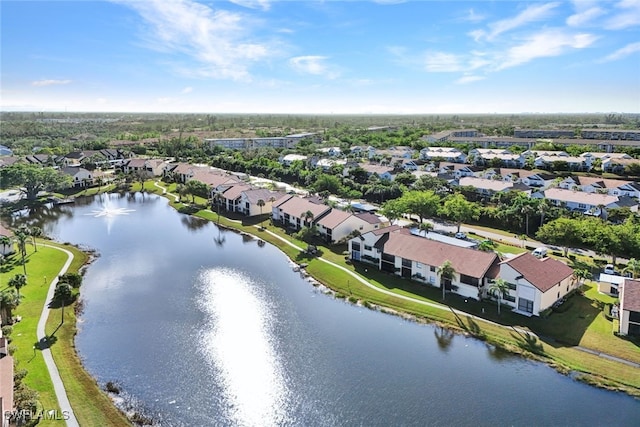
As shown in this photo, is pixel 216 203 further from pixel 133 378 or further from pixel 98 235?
pixel 133 378

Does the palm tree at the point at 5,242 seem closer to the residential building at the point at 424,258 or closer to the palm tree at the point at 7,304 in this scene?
the palm tree at the point at 7,304

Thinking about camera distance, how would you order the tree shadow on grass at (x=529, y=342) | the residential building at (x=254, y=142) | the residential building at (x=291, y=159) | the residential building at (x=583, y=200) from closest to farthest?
the tree shadow on grass at (x=529, y=342)
the residential building at (x=583, y=200)
the residential building at (x=291, y=159)
the residential building at (x=254, y=142)

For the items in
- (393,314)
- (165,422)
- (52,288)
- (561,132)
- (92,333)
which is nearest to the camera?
(165,422)

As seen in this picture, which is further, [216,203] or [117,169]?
[117,169]

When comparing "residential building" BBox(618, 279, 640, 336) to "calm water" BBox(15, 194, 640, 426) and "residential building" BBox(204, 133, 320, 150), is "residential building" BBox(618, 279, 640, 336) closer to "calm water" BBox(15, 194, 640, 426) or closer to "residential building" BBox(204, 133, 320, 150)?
"calm water" BBox(15, 194, 640, 426)

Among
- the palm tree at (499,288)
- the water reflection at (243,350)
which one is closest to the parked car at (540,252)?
the palm tree at (499,288)

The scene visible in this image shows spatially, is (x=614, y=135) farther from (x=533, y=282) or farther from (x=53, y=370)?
(x=53, y=370)

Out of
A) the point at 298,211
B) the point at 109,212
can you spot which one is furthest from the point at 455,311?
the point at 109,212

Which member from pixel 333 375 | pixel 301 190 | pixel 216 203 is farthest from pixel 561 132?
pixel 333 375
